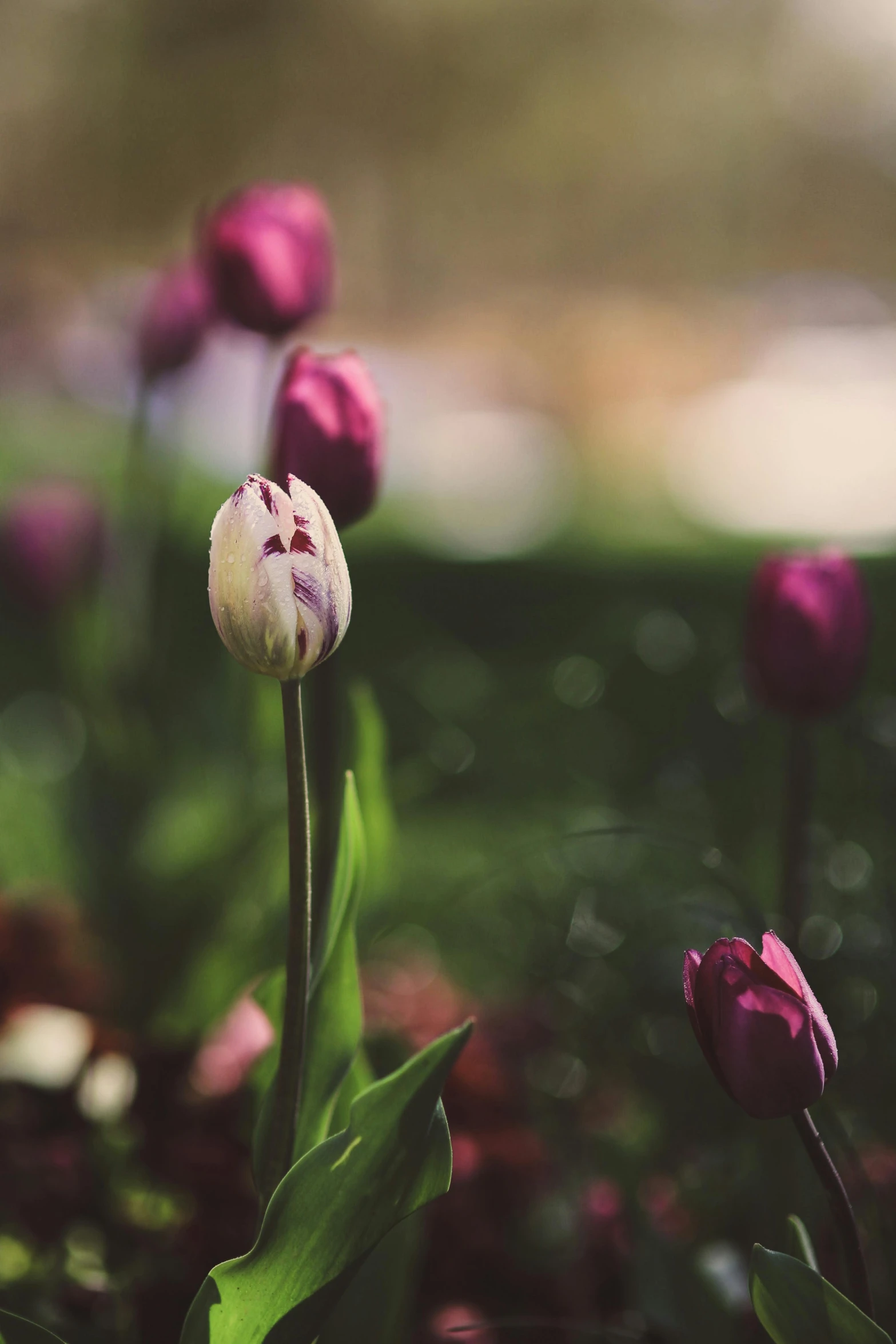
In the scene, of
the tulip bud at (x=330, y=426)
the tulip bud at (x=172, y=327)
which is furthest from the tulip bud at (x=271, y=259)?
the tulip bud at (x=172, y=327)

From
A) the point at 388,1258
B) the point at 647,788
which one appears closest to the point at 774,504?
the point at 647,788

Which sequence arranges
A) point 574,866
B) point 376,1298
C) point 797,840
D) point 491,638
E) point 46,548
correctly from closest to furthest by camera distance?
point 376,1298
point 797,840
point 574,866
point 46,548
point 491,638

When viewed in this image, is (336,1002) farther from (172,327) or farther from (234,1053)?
(172,327)

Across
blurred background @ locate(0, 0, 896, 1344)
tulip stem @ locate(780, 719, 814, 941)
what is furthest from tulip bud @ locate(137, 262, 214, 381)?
tulip stem @ locate(780, 719, 814, 941)

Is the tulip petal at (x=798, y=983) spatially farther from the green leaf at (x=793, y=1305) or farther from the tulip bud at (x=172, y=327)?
the tulip bud at (x=172, y=327)

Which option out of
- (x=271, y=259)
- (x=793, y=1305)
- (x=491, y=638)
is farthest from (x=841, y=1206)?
(x=491, y=638)

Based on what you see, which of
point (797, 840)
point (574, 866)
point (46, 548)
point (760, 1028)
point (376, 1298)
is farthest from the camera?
point (46, 548)

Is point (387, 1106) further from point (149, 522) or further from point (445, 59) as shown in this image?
point (445, 59)
